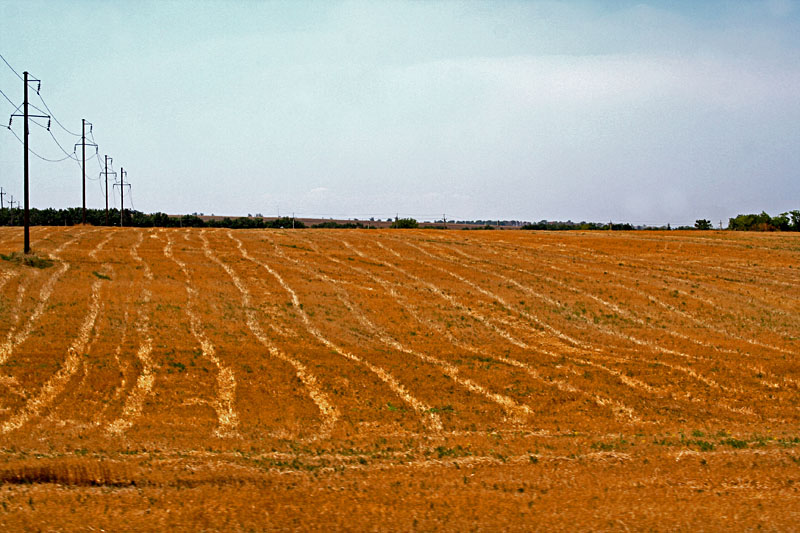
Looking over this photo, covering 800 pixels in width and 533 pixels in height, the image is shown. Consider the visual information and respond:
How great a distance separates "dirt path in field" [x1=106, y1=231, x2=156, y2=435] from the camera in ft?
36.7

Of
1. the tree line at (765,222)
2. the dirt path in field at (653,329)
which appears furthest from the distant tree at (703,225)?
the dirt path in field at (653,329)

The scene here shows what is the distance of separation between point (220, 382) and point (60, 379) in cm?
331

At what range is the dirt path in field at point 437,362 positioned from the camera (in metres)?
12.7

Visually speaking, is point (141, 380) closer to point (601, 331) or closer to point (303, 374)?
point (303, 374)

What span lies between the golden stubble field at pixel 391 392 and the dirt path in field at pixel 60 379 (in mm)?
66

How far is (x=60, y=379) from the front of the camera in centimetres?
1345

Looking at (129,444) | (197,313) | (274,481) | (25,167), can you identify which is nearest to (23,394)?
(129,444)

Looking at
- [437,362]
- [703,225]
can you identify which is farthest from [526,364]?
[703,225]

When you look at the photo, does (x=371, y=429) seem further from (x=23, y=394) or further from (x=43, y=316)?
(x=43, y=316)

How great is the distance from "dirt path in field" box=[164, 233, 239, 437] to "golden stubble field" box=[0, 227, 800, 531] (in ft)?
0.22

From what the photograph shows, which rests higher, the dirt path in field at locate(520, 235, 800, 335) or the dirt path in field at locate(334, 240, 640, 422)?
the dirt path in field at locate(520, 235, 800, 335)

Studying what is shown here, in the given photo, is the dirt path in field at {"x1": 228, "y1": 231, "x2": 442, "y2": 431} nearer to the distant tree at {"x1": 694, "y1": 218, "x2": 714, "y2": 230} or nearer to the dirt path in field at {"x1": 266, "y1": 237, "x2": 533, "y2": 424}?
the dirt path in field at {"x1": 266, "y1": 237, "x2": 533, "y2": 424}

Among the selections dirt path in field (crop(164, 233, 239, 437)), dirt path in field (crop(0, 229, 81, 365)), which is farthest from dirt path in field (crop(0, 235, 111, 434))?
dirt path in field (crop(164, 233, 239, 437))

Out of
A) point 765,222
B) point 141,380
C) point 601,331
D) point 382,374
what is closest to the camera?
point 141,380
